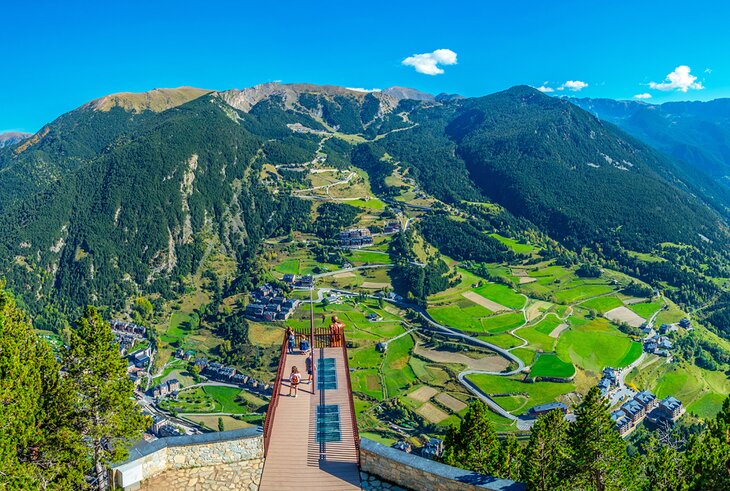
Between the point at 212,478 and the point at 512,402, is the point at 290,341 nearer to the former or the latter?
the point at 212,478

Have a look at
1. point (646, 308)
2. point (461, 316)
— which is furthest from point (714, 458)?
point (646, 308)

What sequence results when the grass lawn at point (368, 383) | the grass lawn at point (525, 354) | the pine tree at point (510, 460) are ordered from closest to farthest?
the pine tree at point (510, 460) → the grass lawn at point (368, 383) → the grass lawn at point (525, 354)

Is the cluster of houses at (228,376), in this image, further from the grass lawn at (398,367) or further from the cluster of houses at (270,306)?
the grass lawn at (398,367)

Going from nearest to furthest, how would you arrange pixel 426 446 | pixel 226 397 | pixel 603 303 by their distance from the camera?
pixel 426 446 → pixel 226 397 → pixel 603 303

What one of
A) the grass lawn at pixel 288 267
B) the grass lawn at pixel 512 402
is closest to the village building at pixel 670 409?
the grass lawn at pixel 512 402

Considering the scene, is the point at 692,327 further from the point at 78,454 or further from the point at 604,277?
the point at 78,454

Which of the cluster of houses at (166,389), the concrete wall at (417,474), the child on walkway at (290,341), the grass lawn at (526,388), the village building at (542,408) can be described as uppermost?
the child on walkway at (290,341)

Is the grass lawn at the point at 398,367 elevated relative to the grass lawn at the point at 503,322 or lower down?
lower down
